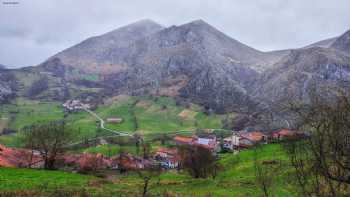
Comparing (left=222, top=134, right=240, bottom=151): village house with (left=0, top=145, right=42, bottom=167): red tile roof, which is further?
(left=222, top=134, right=240, bottom=151): village house

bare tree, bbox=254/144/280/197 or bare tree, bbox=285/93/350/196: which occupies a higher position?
bare tree, bbox=285/93/350/196

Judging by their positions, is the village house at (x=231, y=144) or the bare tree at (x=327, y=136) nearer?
the bare tree at (x=327, y=136)

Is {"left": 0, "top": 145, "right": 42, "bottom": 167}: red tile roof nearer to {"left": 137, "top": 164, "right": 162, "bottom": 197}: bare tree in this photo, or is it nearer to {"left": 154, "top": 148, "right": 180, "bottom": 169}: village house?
{"left": 137, "top": 164, "right": 162, "bottom": 197}: bare tree

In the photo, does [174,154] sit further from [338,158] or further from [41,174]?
[338,158]

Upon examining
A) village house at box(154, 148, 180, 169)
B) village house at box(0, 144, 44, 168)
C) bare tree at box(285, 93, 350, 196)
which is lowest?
village house at box(154, 148, 180, 169)

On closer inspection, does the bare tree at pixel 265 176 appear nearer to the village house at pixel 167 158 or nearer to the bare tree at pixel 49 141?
the bare tree at pixel 49 141

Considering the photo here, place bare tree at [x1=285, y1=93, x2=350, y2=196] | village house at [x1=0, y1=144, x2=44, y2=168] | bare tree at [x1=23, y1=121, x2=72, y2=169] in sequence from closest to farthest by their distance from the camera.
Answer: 1. bare tree at [x1=285, y1=93, x2=350, y2=196]
2. bare tree at [x1=23, y1=121, x2=72, y2=169]
3. village house at [x1=0, y1=144, x2=44, y2=168]

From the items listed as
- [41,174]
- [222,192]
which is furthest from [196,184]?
[41,174]

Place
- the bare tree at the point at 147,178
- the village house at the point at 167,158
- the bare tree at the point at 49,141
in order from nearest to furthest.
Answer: the bare tree at the point at 147,178, the bare tree at the point at 49,141, the village house at the point at 167,158

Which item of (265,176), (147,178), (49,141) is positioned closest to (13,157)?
(49,141)

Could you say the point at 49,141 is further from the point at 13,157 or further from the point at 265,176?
the point at 265,176

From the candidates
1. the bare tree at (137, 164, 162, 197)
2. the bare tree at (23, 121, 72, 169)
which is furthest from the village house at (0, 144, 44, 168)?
the bare tree at (137, 164, 162, 197)

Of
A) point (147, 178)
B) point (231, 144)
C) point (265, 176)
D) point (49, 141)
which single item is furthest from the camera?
point (231, 144)

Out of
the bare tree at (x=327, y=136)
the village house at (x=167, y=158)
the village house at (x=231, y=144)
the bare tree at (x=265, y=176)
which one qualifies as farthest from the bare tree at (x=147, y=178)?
the village house at (x=231, y=144)
